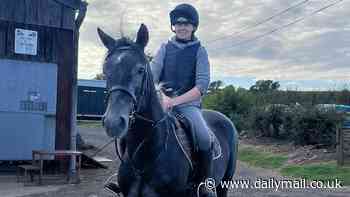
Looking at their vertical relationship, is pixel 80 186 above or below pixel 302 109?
below

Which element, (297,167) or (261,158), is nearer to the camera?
(297,167)

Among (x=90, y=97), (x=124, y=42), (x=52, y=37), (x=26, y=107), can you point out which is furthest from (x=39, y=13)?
(x=90, y=97)

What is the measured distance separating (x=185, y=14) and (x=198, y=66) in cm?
52

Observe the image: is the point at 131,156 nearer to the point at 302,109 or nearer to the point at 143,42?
the point at 143,42

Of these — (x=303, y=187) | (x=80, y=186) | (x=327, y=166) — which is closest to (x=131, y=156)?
(x=80, y=186)

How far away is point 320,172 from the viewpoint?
12180 mm

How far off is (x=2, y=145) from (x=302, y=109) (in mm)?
10642

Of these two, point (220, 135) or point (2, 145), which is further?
point (2, 145)

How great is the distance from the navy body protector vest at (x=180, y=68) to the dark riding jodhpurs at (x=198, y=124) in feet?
0.54

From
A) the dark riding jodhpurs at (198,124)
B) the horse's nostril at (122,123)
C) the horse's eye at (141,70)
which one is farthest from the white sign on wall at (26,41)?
the horse's nostril at (122,123)

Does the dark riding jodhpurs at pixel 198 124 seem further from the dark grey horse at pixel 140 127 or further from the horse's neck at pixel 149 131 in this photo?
the horse's neck at pixel 149 131

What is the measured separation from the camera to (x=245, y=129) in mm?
20953

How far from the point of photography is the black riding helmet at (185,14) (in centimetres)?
438

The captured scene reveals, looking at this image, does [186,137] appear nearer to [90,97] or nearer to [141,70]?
[141,70]
